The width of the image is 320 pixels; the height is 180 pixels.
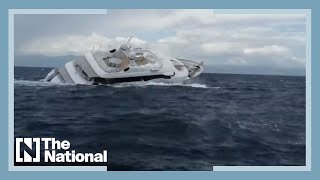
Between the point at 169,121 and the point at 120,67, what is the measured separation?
113cm

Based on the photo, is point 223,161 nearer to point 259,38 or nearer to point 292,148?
point 292,148

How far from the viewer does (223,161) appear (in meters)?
9.19

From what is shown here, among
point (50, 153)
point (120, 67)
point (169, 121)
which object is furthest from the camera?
point (120, 67)

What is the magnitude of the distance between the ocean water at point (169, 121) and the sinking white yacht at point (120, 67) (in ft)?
0.36

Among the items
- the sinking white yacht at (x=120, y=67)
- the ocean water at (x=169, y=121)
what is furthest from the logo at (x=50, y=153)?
the sinking white yacht at (x=120, y=67)

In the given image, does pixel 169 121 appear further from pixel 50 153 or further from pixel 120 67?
pixel 50 153

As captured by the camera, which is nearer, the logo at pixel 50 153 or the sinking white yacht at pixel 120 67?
the logo at pixel 50 153

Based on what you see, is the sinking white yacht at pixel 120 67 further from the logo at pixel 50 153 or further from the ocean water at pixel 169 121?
the logo at pixel 50 153

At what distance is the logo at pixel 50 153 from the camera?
360 inches

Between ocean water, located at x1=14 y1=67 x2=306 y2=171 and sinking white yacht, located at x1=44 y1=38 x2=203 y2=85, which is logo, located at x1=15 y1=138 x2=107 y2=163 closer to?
ocean water, located at x1=14 y1=67 x2=306 y2=171

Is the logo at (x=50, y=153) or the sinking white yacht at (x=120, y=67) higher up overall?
the sinking white yacht at (x=120, y=67)

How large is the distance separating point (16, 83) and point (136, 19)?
6.75 feet

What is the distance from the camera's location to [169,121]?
9.24 metres

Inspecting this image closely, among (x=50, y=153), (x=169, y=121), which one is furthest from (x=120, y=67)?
(x=50, y=153)
